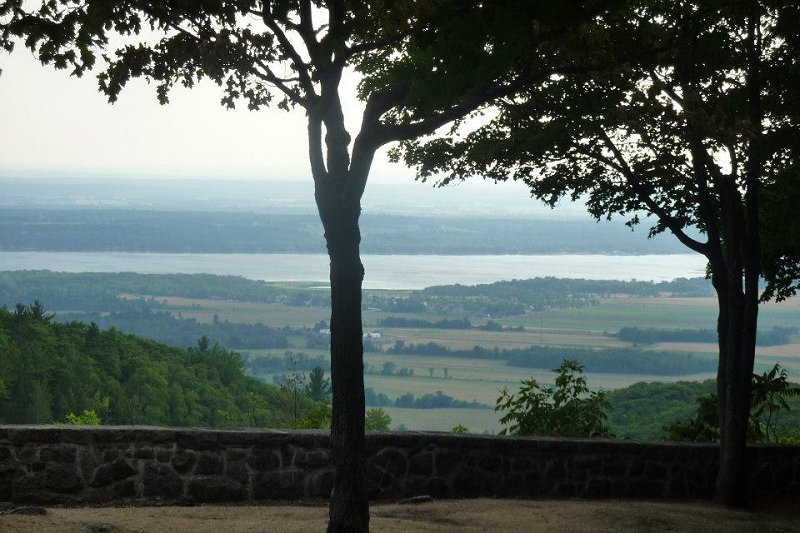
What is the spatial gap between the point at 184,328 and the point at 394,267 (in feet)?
194

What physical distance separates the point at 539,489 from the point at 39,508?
5049 millimetres

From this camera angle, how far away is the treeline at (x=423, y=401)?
80125mm

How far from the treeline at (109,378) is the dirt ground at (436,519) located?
36.4 metres

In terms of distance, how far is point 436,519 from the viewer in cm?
906

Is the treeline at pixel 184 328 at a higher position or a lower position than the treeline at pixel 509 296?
lower

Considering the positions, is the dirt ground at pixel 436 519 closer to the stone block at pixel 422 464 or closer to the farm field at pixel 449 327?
the stone block at pixel 422 464

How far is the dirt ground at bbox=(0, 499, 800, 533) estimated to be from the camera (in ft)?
26.5

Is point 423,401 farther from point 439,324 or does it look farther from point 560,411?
point 560,411

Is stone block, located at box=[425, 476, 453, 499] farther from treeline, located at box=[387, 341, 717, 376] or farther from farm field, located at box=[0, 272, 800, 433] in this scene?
treeline, located at box=[387, 341, 717, 376]

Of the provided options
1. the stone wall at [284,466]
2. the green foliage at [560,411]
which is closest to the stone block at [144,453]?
the stone wall at [284,466]

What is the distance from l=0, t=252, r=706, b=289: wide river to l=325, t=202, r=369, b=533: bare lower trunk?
4952 inches

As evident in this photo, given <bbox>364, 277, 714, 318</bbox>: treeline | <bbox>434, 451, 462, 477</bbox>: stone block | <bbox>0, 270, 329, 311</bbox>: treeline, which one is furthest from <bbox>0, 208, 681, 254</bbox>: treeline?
<bbox>434, 451, 462, 477</bbox>: stone block

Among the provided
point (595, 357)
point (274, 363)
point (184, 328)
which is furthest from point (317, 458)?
point (184, 328)

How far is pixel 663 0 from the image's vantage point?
10.8m
